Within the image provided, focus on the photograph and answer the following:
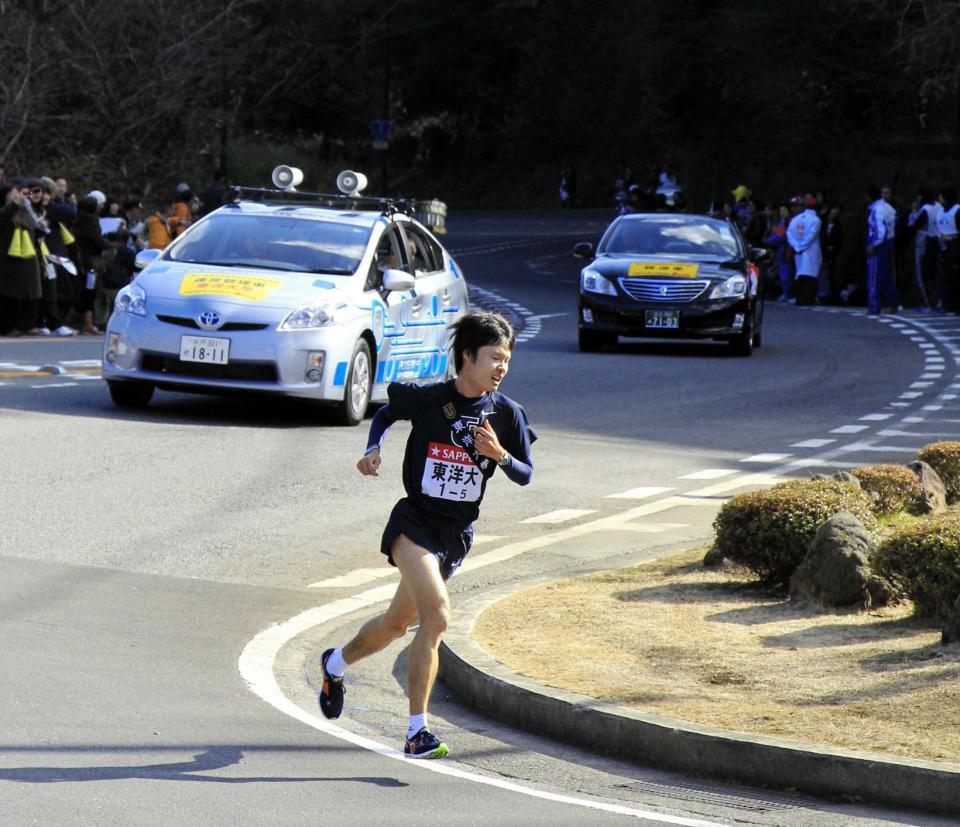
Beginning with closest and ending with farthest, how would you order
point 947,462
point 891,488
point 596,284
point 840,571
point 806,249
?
point 840,571 < point 891,488 < point 947,462 < point 596,284 < point 806,249

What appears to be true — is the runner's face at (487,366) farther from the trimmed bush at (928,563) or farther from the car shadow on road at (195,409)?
the car shadow on road at (195,409)

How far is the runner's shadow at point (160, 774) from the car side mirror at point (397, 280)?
9597mm

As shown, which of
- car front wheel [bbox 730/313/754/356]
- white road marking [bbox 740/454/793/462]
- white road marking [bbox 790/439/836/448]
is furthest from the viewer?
car front wheel [bbox 730/313/754/356]

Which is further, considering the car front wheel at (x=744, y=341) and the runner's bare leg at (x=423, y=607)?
the car front wheel at (x=744, y=341)

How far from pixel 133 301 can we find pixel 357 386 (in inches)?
72.5

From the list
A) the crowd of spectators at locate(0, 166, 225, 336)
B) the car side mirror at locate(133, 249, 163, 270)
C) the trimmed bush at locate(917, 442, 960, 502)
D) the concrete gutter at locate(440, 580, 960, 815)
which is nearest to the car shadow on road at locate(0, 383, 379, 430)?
the car side mirror at locate(133, 249, 163, 270)

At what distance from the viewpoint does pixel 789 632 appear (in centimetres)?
852

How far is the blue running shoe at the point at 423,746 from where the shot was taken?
662 cm

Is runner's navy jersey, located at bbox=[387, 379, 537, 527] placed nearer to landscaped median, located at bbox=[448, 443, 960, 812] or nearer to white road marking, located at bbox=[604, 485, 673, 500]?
landscaped median, located at bbox=[448, 443, 960, 812]

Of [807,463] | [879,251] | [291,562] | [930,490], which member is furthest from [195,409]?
[879,251]

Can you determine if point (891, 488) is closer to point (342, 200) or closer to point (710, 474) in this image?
point (710, 474)

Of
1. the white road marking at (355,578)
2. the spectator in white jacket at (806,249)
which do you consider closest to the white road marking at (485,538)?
the white road marking at (355,578)

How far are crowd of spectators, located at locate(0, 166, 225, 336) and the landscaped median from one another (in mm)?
13056

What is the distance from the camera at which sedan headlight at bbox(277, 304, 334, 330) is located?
15352 mm
